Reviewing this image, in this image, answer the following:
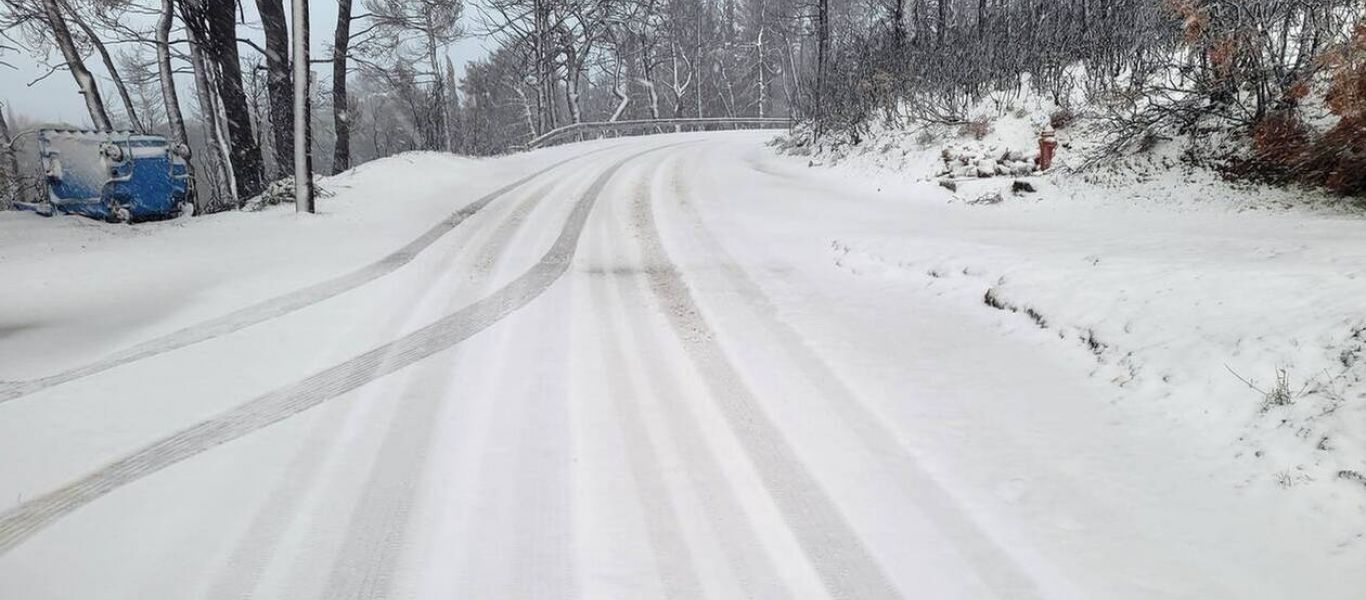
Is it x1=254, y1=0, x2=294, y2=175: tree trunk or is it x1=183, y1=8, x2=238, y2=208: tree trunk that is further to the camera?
x1=183, y1=8, x2=238, y2=208: tree trunk

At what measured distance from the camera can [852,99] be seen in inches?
588

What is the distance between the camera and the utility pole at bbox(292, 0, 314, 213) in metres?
9.23

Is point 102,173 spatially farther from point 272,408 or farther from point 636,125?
point 636,125

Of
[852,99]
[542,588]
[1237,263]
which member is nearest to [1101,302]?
[1237,263]

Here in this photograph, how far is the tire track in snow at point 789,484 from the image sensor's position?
2.38 m

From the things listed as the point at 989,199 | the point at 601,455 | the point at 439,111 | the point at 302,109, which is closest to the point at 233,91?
A: the point at 302,109

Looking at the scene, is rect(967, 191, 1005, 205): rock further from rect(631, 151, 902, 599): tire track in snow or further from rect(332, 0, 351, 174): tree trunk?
rect(332, 0, 351, 174): tree trunk

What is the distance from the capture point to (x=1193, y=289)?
397 centimetres

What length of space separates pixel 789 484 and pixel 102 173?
10574mm

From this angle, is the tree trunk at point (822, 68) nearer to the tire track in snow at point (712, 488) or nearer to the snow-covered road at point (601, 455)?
the snow-covered road at point (601, 455)

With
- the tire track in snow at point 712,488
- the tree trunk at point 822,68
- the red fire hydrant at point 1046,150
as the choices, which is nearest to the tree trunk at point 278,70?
the tire track in snow at point 712,488

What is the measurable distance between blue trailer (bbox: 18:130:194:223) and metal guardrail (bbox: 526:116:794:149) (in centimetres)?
1470

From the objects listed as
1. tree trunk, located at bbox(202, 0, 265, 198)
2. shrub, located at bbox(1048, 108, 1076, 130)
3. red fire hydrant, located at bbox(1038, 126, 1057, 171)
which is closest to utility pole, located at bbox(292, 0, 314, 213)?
tree trunk, located at bbox(202, 0, 265, 198)

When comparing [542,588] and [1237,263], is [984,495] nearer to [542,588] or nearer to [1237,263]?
[542,588]
